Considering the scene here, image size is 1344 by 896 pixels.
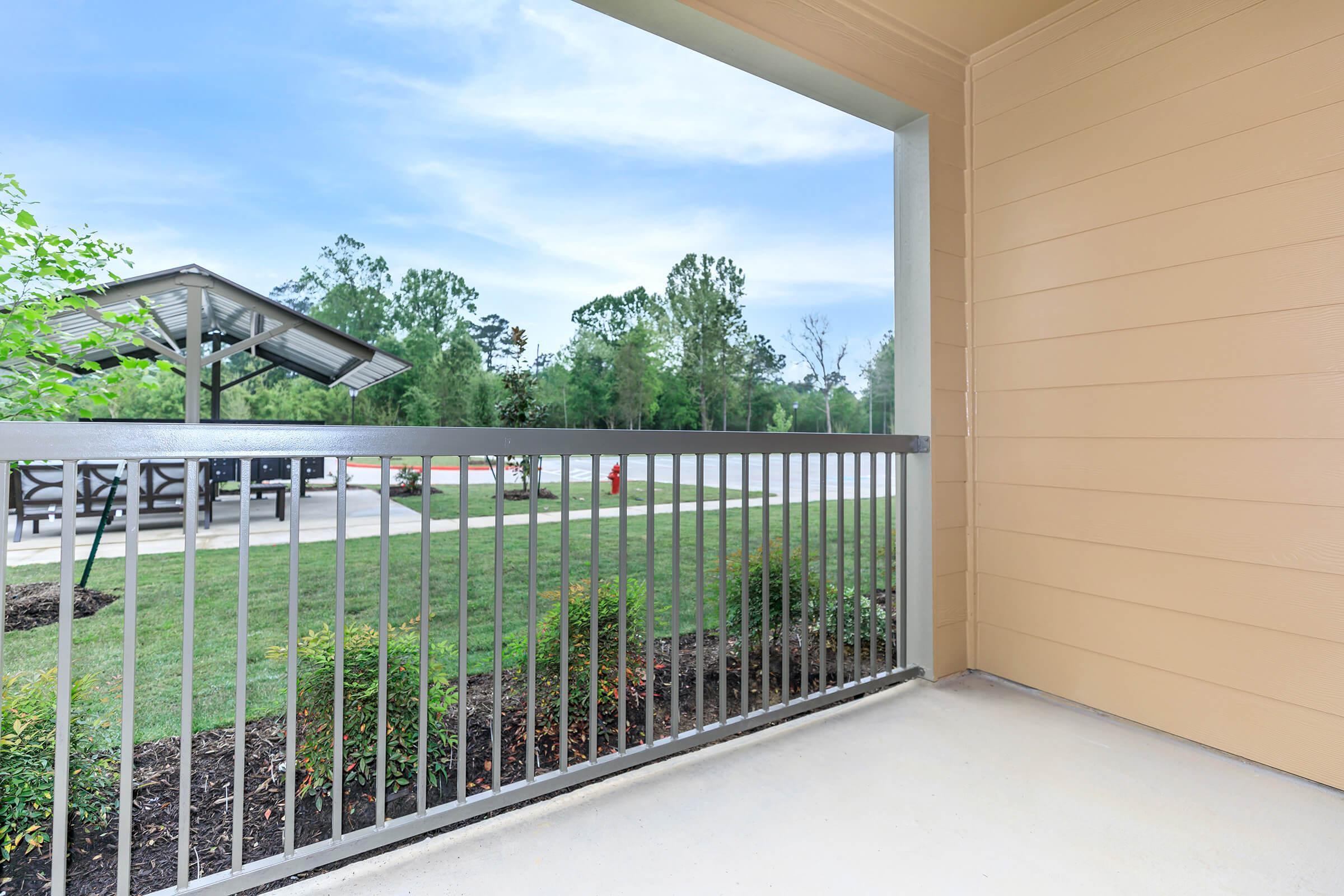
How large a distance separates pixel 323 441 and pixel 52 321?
934 millimetres

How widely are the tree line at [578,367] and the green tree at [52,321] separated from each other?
0.11 metres

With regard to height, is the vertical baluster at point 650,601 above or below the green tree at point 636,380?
below

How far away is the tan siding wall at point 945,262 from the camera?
229cm

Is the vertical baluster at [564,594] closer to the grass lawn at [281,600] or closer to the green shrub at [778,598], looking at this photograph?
the grass lawn at [281,600]

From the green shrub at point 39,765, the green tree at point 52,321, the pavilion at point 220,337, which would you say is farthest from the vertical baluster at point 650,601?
the green tree at point 52,321

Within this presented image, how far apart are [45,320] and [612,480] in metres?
1.58

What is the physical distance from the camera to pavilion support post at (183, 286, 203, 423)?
178cm

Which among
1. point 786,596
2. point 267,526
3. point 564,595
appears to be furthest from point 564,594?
point 267,526

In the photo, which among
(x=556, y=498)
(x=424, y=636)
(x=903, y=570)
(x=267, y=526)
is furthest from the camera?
(x=267, y=526)

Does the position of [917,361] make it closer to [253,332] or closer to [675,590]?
[675,590]

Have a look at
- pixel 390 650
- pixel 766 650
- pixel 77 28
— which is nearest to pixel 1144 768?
pixel 766 650

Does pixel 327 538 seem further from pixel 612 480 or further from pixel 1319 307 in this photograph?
pixel 1319 307

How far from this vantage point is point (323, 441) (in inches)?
48.9

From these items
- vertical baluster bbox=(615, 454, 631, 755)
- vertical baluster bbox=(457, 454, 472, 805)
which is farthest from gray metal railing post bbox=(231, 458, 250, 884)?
vertical baluster bbox=(615, 454, 631, 755)
